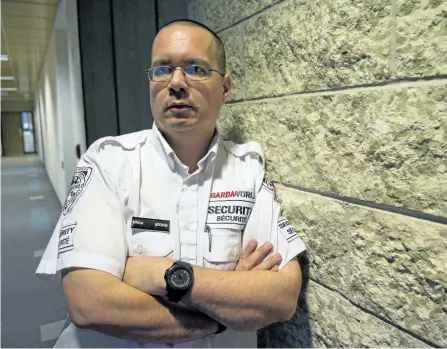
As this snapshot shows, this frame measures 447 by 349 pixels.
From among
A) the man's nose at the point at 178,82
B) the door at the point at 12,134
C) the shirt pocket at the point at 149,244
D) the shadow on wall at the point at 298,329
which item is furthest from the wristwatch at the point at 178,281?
the door at the point at 12,134

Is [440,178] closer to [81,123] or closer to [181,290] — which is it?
[181,290]

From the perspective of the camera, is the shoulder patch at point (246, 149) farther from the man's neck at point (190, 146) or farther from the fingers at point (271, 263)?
the fingers at point (271, 263)

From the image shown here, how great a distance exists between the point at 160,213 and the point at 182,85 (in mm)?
380

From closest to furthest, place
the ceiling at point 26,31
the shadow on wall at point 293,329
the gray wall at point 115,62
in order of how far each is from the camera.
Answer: the shadow on wall at point 293,329 → the gray wall at point 115,62 → the ceiling at point 26,31

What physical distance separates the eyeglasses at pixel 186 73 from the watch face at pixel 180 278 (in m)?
0.54

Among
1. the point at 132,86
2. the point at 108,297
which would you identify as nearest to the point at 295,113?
the point at 108,297

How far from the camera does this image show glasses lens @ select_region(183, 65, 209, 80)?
1.03 metres

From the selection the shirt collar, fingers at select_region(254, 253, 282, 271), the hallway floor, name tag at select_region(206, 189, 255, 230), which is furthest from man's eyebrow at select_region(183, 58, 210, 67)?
the hallway floor

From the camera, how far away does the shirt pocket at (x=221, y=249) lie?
3.43ft

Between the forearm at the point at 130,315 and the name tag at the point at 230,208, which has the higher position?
the name tag at the point at 230,208

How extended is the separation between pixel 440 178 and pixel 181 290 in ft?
2.04

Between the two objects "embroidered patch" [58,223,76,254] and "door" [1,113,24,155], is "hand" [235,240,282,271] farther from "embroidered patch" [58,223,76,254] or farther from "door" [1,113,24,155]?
"door" [1,113,24,155]

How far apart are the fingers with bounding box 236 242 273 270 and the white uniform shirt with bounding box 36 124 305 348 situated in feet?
0.09

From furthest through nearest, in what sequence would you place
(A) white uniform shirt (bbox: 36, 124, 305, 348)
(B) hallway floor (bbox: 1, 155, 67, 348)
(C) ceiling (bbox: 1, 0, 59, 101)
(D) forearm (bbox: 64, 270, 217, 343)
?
(C) ceiling (bbox: 1, 0, 59, 101), (B) hallway floor (bbox: 1, 155, 67, 348), (A) white uniform shirt (bbox: 36, 124, 305, 348), (D) forearm (bbox: 64, 270, 217, 343)
